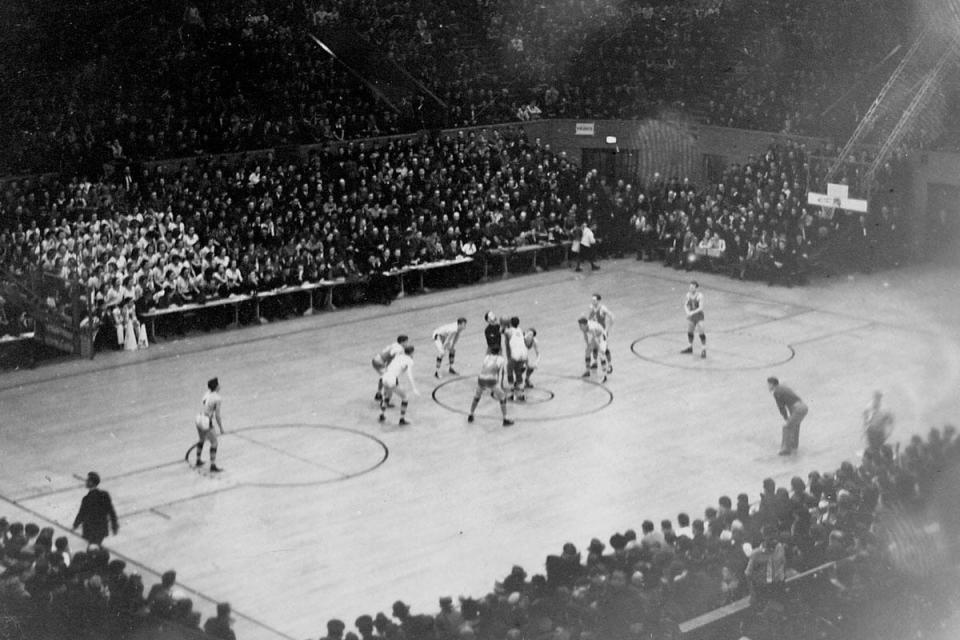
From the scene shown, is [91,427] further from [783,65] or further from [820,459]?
[783,65]

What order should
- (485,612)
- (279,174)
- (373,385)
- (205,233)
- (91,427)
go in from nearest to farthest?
(485,612), (91,427), (373,385), (205,233), (279,174)

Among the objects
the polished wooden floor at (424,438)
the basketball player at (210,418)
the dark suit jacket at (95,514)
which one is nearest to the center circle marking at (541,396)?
the polished wooden floor at (424,438)

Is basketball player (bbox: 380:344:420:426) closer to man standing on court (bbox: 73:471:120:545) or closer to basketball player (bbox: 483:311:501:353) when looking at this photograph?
basketball player (bbox: 483:311:501:353)

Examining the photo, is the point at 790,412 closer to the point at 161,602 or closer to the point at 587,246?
the point at 161,602

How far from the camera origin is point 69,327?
103 feet

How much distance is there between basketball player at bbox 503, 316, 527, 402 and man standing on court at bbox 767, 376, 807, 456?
5.42 metres

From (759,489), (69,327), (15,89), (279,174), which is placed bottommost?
(759,489)

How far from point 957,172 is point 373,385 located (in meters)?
21.1

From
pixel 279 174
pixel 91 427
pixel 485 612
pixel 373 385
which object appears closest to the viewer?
pixel 485 612

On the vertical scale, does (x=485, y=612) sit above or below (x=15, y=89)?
below

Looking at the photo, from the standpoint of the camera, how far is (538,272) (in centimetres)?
4119

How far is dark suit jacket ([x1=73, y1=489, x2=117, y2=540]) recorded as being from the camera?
19.1 m

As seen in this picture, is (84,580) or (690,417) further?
(690,417)

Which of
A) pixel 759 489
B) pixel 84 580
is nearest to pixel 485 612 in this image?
pixel 84 580
